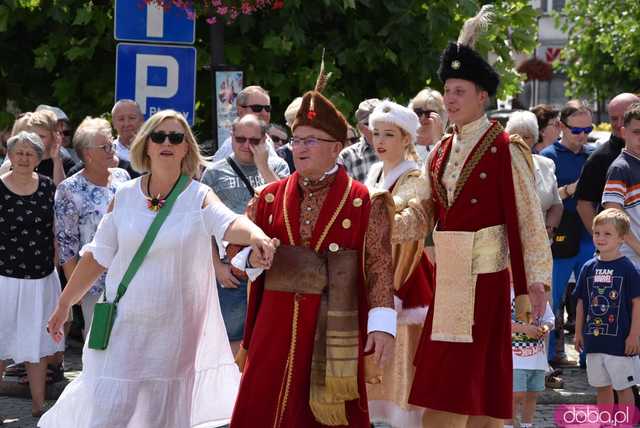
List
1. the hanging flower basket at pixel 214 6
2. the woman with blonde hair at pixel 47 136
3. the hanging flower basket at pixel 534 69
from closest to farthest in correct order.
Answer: the woman with blonde hair at pixel 47 136 → the hanging flower basket at pixel 214 6 → the hanging flower basket at pixel 534 69

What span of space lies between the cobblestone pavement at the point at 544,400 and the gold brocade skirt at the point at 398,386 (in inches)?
60.7

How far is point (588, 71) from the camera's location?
3531 cm

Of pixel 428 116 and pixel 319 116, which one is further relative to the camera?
pixel 428 116

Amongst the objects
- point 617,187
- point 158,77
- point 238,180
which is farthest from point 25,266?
point 617,187

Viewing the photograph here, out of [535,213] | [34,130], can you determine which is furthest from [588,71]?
[535,213]

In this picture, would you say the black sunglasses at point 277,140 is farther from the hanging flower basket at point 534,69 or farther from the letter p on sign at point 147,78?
the hanging flower basket at point 534,69

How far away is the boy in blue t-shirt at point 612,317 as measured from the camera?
28.0 ft

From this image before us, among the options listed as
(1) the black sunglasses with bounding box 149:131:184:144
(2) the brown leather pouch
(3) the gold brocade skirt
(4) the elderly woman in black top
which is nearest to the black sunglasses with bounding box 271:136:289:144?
(4) the elderly woman in black top

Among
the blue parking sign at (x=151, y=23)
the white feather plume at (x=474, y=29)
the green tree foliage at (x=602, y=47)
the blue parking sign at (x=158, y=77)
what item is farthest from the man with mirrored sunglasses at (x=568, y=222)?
the green tree foliage at (x=602, y=47)

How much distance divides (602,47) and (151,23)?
23.5m

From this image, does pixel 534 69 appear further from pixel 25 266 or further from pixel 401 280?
pixel 401 280

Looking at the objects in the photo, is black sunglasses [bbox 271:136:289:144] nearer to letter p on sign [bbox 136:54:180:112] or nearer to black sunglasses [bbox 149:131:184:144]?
letter p on sign [bbox 136:54:180:112]

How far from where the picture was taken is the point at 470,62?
659 centimetres

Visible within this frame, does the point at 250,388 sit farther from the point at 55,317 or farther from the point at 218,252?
the point at 218,252
